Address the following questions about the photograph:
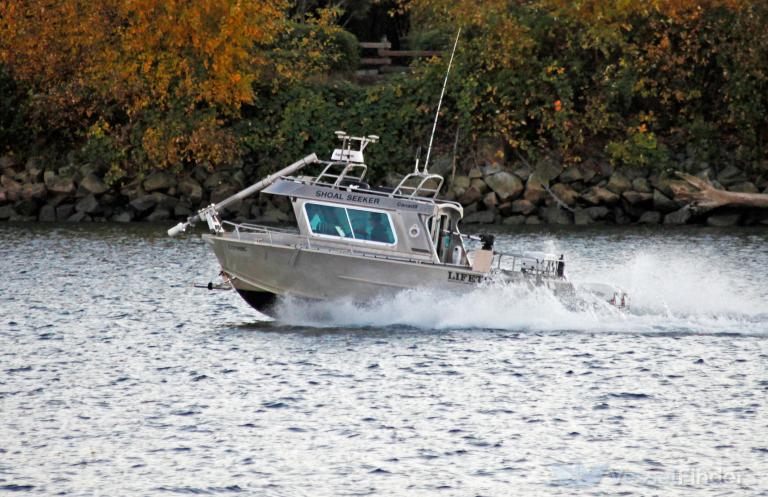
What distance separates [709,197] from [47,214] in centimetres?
2295

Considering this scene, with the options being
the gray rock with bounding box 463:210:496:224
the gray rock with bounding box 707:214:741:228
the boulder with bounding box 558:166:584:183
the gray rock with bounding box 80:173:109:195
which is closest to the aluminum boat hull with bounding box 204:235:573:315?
the gray rock with bounding box 463:210:496:224

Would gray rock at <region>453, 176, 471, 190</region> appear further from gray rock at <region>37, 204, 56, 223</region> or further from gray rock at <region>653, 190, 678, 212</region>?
gray rock at <region>37, 204, 56, 223</region>

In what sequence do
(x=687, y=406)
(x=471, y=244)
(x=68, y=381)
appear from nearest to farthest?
(x=687, y=406) < (x=68, y=381) < (x=471, y=244)

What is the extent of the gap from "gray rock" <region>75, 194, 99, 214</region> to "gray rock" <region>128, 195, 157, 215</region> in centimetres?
132

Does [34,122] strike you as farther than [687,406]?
Yes

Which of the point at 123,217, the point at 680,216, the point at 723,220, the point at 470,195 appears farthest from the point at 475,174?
the point at 123,217

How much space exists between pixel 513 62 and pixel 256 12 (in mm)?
9562

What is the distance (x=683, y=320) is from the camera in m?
27.8

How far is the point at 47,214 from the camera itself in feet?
166

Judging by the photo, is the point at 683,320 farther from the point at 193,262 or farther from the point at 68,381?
the point at 193,262

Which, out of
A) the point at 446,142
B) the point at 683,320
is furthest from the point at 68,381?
the point at 446,142

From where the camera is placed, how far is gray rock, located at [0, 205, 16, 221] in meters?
50.6

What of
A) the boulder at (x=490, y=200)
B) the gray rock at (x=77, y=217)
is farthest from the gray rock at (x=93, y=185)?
the boulder at (x=490, y=200)

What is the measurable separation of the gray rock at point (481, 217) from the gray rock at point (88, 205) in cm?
1321
